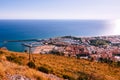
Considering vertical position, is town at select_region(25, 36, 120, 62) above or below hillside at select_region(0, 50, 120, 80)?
below

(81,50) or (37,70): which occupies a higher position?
(37,70)

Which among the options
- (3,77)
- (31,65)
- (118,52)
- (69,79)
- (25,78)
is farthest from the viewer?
(118,52)

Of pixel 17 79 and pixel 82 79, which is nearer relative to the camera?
pixel 17 79

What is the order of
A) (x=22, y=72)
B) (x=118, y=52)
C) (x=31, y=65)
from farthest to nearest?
(x=118, y=52)
(x=31, y=65)
(x=22, y=72)

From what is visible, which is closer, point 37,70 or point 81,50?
point 37,70

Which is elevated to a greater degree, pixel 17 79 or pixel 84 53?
pixel 17 79

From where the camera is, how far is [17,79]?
32.0 feet

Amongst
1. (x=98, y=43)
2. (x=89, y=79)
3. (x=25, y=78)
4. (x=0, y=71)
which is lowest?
(x=98, y=43)

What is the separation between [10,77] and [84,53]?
57.7m

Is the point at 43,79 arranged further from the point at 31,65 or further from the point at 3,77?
the point at 31,65

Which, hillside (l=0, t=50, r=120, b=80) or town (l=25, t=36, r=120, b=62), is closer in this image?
hillside (l=0, t=50, r=120, b=80)

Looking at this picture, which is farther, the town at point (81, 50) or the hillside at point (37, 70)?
the town at point (81, 50)

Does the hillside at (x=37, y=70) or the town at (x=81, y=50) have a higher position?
the hillside at (x=37, y=70)

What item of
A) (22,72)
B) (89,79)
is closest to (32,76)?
(22,72)
